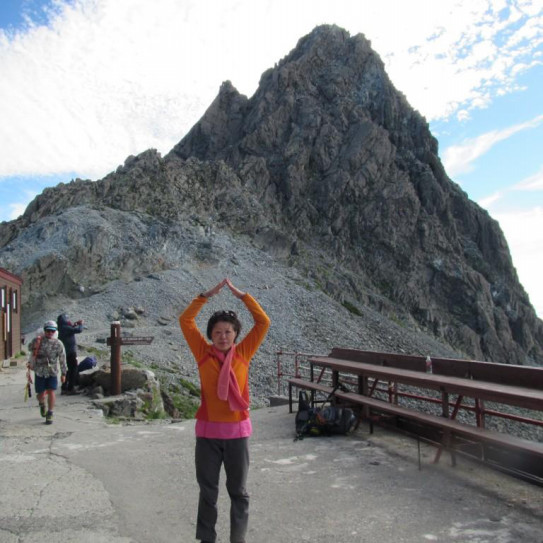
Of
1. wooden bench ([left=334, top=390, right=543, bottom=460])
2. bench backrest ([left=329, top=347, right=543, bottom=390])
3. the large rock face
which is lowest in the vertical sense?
wooden bench ([left=334, top=390, right=543, bottom=460])

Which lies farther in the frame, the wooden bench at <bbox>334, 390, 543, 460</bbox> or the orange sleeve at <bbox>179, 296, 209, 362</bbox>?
the wooden bench at <bbox>334, 390, 543, 460</bbox>

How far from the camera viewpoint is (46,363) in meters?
9.72

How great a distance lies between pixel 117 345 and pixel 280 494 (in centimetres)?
755

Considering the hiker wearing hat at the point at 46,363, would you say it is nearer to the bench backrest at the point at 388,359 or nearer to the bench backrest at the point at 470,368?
the bench backrest at the point at 388,359

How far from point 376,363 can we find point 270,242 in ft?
175

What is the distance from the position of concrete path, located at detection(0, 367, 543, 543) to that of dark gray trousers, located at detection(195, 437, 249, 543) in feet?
1.98

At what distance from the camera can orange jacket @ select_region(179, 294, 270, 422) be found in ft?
12.9

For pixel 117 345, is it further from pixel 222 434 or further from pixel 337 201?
pixel 337 201

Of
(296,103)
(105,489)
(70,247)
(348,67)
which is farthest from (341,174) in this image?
(105,489)

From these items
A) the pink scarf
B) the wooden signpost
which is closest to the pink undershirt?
the pink scarf

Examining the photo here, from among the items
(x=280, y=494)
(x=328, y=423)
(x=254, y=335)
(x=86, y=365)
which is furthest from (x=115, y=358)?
(x=254, y=335)

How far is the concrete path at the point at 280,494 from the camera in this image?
446 centimetres

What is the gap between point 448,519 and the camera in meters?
4.63

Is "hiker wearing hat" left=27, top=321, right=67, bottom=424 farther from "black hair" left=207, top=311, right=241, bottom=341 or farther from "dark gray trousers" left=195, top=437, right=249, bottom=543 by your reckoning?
"dark gray trousers" left=195, top=437, right=249, bottom=543
